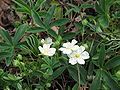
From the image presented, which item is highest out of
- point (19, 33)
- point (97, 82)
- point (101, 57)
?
point (19, 33)

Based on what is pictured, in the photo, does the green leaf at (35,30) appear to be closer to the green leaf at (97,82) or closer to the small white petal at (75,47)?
the small white petal at (75,47)

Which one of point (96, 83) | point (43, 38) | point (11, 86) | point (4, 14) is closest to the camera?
point (96, 83)

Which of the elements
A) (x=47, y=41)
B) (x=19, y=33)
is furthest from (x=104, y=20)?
(x=19, y=33)

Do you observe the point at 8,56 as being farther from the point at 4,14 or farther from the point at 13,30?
the point at 4,14

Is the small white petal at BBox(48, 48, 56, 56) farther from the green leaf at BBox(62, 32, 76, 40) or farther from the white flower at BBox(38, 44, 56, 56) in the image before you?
the green leaf at BBox(62, 32, 76, 40)

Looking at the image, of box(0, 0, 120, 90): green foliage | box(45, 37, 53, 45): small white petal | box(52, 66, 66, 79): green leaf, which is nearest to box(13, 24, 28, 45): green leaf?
box(0, 0, 120, 90): green foliage

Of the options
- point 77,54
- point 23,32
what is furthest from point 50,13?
point 77,54

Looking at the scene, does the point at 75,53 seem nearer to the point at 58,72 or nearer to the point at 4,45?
the point at 58,72

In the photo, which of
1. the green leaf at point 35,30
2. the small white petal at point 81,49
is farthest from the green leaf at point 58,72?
the green leaf at point 35,30
